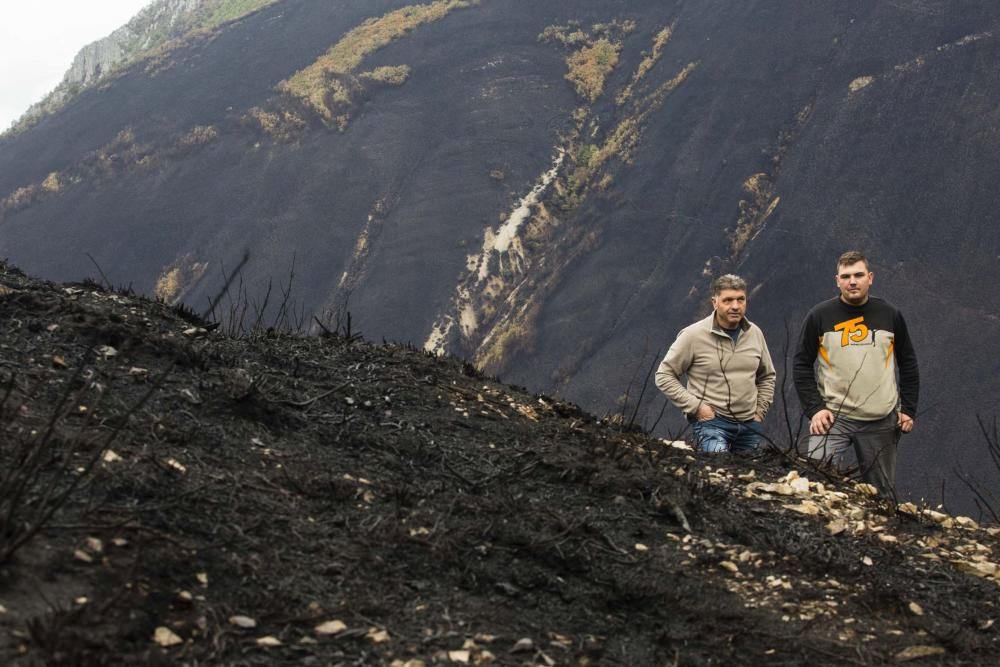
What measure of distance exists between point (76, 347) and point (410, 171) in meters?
21.4

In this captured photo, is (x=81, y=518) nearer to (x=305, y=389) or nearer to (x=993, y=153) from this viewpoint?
(x=305, y=389)

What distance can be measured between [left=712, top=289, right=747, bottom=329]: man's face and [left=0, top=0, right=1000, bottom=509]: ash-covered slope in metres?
7.31

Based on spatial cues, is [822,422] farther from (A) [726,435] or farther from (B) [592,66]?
(B) [592,66]

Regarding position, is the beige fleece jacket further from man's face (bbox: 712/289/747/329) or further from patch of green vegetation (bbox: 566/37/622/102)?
patch of green vegetation (bbox: 566/37/622/102)

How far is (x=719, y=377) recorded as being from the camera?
571 centimetres

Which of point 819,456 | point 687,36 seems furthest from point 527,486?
point 687,36

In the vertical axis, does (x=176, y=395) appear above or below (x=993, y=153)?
below

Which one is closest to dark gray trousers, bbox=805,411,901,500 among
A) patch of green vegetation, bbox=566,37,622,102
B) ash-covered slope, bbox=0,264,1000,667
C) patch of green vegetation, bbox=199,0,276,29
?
ash-covered slope, bbox=0,264,1000,667

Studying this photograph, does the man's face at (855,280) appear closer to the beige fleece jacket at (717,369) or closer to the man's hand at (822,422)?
the beige fleece jacket at (717,369)

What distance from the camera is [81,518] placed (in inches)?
122

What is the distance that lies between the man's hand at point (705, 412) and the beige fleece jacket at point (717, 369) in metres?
0.03

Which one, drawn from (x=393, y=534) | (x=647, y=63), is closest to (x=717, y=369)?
(x=393, y=534)

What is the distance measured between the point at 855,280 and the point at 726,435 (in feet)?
3.61

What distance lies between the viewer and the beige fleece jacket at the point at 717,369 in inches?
225
